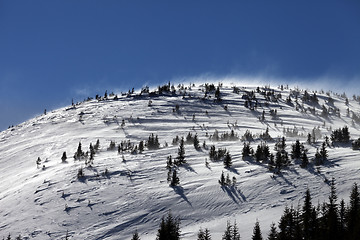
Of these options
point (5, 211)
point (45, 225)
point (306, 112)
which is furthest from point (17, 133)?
point (306, 112)

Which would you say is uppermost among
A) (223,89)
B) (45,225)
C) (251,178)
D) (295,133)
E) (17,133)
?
(223,89)

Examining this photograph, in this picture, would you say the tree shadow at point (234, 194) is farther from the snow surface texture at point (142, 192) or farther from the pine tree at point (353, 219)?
the pine tree at point (353, 219)

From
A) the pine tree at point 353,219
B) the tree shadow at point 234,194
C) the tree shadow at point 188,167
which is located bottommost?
the pine tree at point 353,219

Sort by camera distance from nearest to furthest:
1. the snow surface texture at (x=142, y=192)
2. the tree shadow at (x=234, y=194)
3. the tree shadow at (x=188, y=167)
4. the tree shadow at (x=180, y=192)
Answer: the snow surface texture at (x=142, y=192) < the tree shadow at (x=234, y=194) < the tree shadow at (x=180, y=192) < the tree shadow at (x=188, y=167)

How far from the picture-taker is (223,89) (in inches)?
6900

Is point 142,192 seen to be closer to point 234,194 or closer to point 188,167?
point 188,167

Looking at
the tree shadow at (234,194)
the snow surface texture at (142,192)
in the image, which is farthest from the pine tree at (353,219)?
the tree shadow at (234,194)

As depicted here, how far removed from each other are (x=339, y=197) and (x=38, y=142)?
92.4 m

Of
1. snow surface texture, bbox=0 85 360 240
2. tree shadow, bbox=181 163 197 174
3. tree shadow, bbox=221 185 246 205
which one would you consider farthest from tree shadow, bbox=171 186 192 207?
tree shadow, bbox=181 163 197 174

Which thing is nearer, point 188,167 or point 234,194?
point 234,194

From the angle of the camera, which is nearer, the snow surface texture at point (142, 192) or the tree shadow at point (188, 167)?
the snow surface texture at point (142, 192)

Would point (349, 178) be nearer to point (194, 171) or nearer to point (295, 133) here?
point (194, 171)

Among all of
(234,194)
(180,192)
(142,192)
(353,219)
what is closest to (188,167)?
(180,192)

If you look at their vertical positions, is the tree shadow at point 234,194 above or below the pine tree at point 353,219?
above
